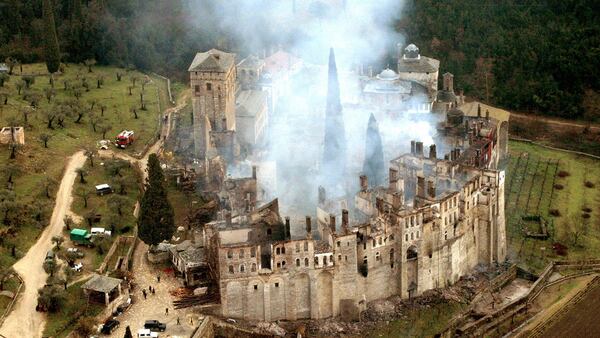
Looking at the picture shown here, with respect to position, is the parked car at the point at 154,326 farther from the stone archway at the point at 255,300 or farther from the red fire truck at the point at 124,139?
the red fire truck at the point at 124,139

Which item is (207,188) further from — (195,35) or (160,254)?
(195,35)

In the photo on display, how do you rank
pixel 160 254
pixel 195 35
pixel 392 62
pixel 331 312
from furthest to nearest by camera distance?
pixel 195 35
pixel 392 62
pixel 160 254
pixel 331 312

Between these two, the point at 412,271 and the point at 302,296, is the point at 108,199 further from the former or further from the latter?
the point at 412,271

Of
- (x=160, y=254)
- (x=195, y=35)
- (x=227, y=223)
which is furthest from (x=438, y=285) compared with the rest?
(x=195, y=35)

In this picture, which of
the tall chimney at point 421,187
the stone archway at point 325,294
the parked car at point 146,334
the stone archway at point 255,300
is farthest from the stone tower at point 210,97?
the parked car at point 146,334

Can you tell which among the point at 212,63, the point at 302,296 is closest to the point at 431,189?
the point at 302,296

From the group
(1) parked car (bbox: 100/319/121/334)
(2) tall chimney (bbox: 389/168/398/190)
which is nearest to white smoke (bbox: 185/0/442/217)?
(2) tall chimney (bbox: 389/168/398/190)
